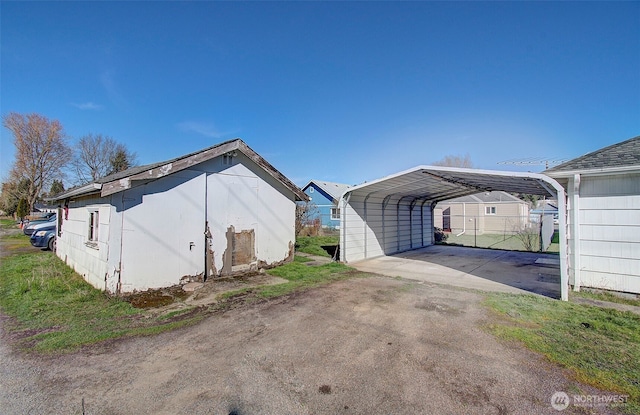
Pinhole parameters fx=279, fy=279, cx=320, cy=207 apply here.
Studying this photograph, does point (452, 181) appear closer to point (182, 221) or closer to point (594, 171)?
point (594, 171)

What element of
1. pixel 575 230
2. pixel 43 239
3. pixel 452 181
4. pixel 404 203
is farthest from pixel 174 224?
pixel 43 239

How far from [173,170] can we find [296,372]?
18.5ft

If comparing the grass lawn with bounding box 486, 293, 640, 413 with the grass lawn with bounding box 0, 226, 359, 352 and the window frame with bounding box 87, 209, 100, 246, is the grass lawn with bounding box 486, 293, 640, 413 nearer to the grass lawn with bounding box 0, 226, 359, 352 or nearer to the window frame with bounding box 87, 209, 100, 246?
the grass lawn with bounding box 0, 226, 359, 352

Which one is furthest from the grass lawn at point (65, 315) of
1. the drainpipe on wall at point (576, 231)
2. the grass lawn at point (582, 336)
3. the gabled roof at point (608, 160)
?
the gabled roof at point (608, 160)

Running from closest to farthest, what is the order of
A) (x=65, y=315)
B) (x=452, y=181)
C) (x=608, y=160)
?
(x=65, y=315) < (x=608, y=160) < (x=452, y=181)

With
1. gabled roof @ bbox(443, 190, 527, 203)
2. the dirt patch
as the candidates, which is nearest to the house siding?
gabled roof @ bbox(443, 190, 527, 203)

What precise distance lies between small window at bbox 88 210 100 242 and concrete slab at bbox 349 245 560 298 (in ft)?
25.2

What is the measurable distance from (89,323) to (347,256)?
25.3 ft

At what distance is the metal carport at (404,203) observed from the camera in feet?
24.0

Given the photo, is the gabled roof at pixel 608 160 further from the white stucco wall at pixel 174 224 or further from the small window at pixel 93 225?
the small window at pixel 93 225

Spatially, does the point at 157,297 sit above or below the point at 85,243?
below

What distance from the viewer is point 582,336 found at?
13.8 ft

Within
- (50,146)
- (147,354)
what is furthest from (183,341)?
(50,146)

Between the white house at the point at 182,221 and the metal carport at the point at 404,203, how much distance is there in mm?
2548
